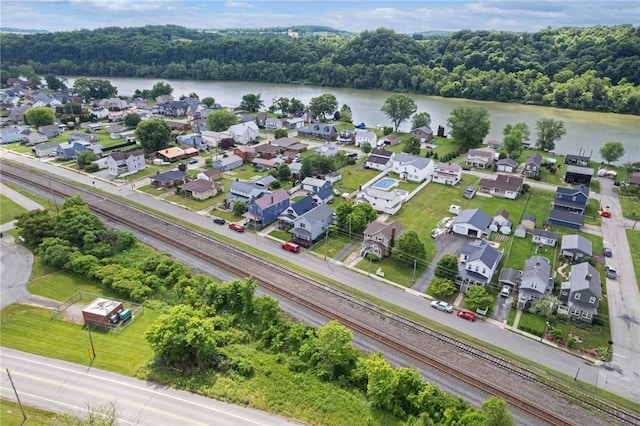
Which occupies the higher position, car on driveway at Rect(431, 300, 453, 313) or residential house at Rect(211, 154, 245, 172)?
residential house at Rect(211, 154, 245, 172)

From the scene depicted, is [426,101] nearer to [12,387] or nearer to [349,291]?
[349,291]

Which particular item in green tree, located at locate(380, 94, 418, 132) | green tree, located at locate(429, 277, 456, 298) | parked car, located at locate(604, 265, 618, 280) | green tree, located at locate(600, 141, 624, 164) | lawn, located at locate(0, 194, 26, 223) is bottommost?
lawn, located at locate(0, 194, 26, 223)

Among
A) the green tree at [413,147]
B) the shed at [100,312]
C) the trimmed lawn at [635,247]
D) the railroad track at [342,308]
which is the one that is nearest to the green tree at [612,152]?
the trimmed lawn at [635,247]

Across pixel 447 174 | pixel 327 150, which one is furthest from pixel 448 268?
pixel 327 150

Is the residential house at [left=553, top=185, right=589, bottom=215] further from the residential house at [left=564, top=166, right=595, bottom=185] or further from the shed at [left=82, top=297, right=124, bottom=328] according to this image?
the shed at [left=82, top=297, right=124, bottom=328]

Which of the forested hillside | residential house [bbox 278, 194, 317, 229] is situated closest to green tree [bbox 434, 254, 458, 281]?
residential house [bbox 278, 194, 317, 229]

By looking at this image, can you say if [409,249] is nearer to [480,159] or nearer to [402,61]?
[480,159]

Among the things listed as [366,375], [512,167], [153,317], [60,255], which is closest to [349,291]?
[366,375]
